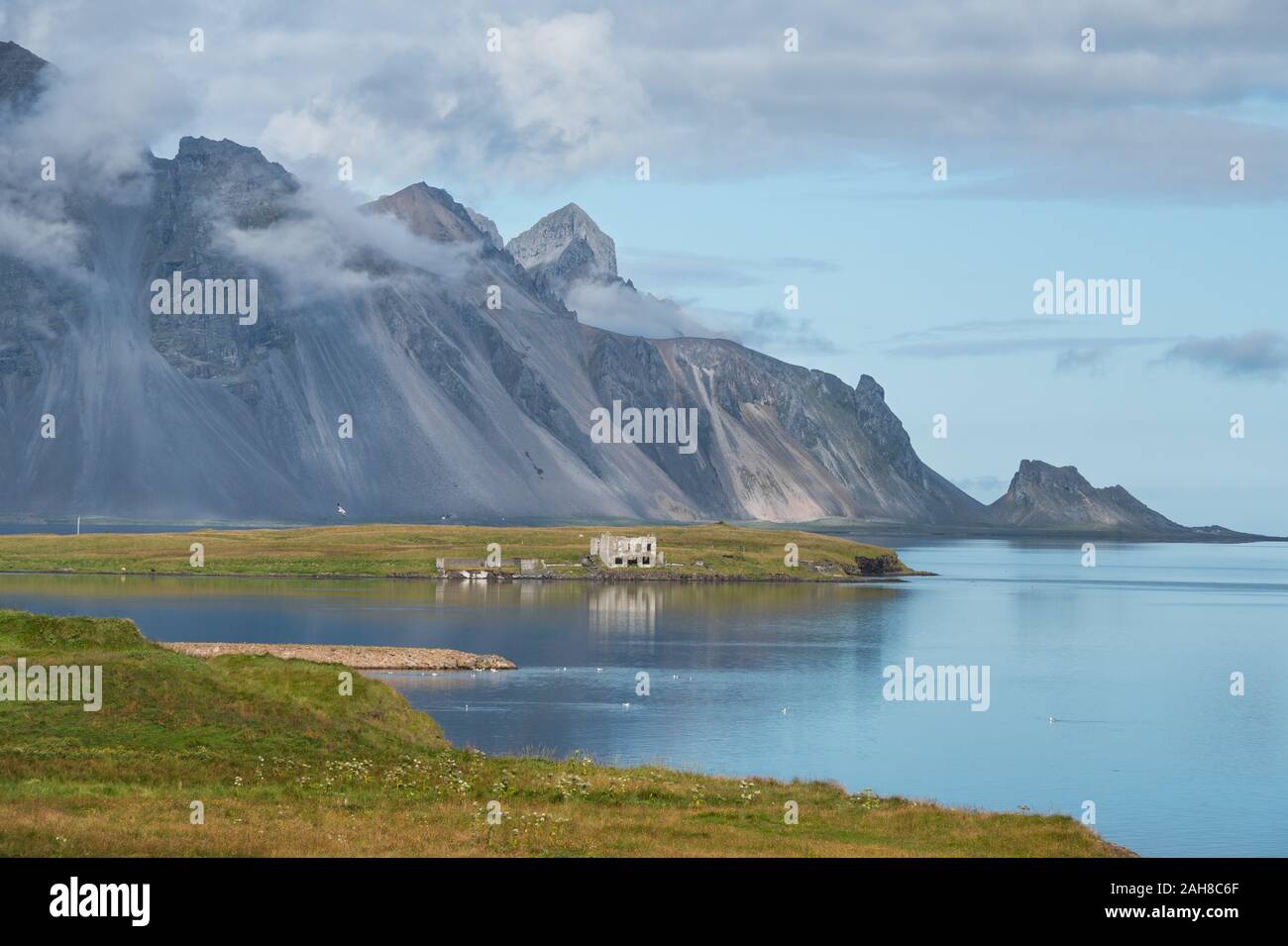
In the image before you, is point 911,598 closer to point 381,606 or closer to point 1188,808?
point 381,606

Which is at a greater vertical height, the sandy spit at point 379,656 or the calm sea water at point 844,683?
the sandy spit at point 379,656

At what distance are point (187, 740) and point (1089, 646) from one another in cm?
10022

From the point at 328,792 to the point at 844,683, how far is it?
6169 centimetres

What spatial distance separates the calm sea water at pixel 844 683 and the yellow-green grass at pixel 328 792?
11.2 m

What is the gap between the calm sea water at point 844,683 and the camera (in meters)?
64.8

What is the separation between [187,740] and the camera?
157 ft

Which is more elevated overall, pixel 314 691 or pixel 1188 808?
pixel 314 691

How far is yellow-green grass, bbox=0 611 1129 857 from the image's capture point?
3566cm

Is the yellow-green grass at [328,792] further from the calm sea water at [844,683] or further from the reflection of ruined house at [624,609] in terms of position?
the reflection of ruined house at [624,609]
